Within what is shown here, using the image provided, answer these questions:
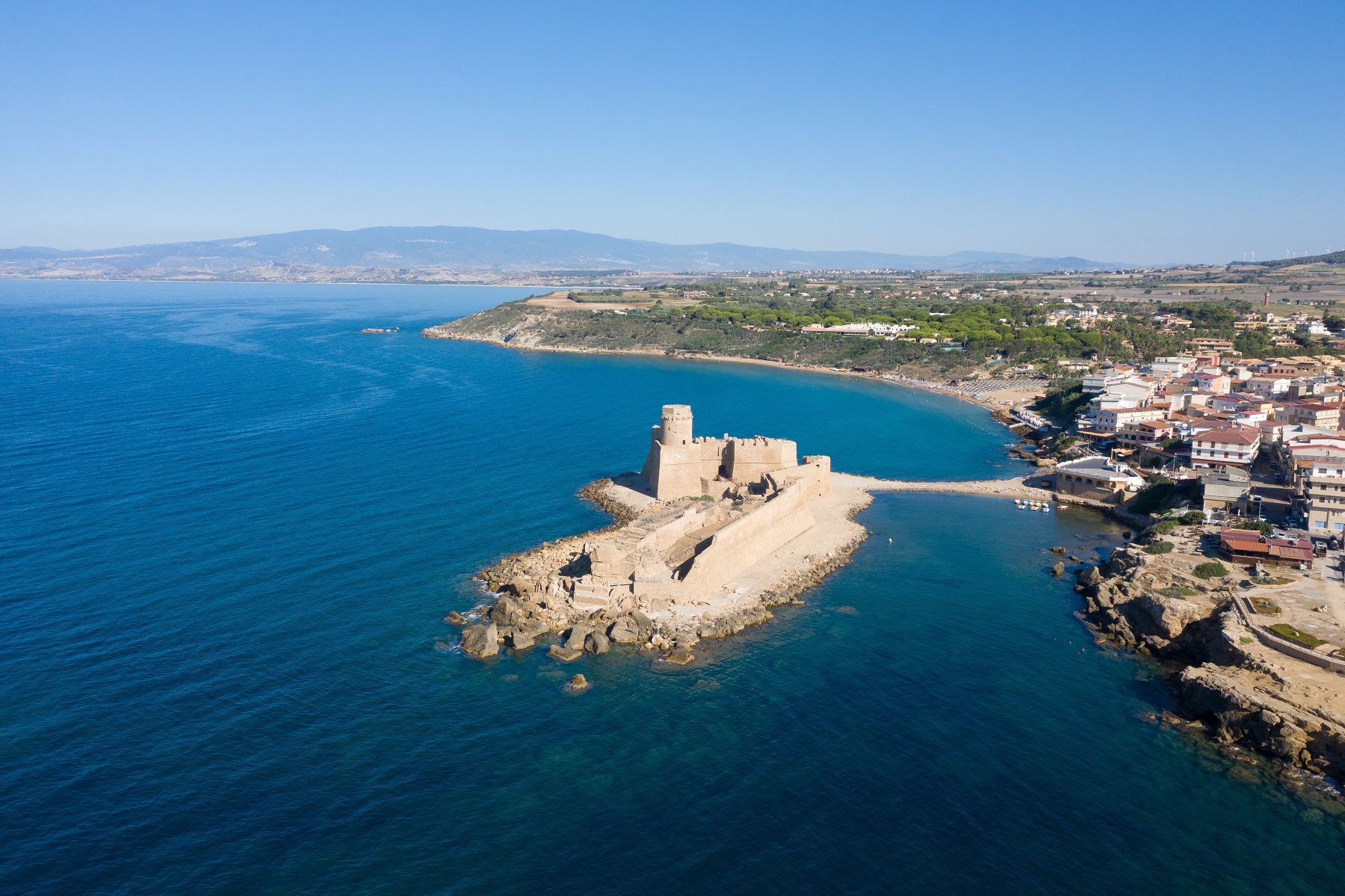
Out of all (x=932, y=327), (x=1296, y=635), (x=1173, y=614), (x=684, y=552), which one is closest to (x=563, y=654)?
(x=684, y=552)

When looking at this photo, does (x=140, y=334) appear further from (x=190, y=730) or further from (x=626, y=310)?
(x=190, y=730)

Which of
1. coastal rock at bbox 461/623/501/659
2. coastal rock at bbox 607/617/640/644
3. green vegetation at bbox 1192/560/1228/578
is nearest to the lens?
coastal rock at bbox 461/623/501/659

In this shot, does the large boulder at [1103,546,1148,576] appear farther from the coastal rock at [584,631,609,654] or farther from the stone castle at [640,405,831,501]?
the coastal rock at [584,631,609,654]

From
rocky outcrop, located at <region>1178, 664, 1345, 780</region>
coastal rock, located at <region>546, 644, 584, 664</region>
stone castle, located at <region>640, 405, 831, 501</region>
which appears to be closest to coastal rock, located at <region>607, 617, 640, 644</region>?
coastal rock, located at <region>546, 644, 584, 664</region>

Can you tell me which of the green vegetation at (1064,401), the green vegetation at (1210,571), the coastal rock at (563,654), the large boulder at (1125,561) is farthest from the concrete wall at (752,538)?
the green vegetation at (1064,401)

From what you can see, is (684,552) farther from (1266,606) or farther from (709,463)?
(1266,606)

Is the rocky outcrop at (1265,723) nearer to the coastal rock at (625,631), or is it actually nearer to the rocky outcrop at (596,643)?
the coastal rock at (625,631)
